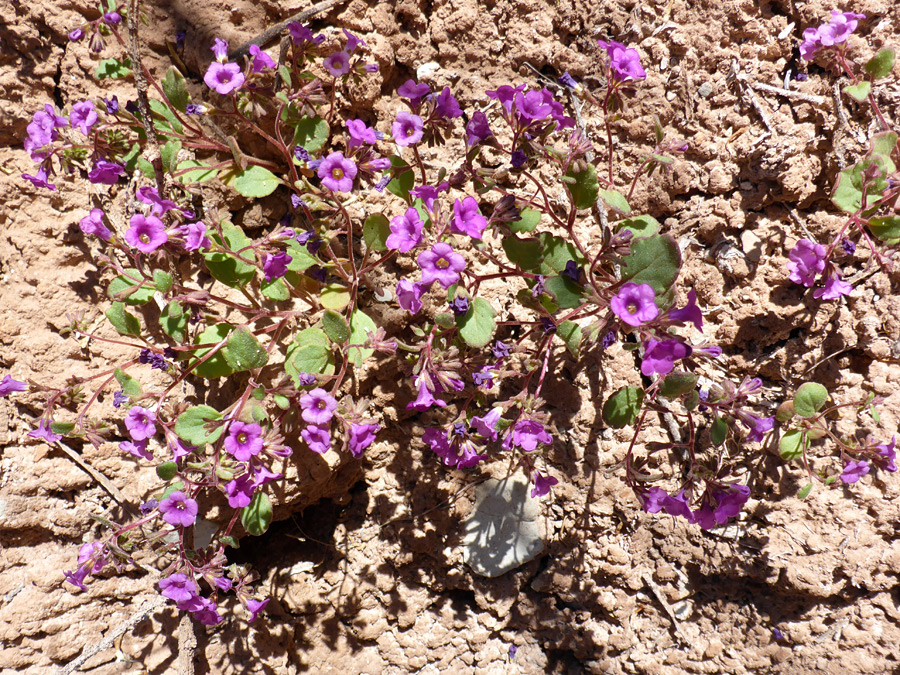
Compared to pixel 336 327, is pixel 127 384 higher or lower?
lower

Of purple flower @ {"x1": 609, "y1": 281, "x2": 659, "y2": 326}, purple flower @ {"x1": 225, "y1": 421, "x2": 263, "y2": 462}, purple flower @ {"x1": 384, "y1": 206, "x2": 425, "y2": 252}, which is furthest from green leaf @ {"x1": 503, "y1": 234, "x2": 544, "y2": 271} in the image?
purple flower @ {"x1": 225, "y1": 421, "x2": 263, "y2": 462}

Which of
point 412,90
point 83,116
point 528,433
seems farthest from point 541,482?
point 83,116

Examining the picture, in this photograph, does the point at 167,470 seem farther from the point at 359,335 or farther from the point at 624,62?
the point at 624,62

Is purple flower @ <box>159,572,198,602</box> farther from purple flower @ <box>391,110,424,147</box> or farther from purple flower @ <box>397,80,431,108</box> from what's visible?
purple flower @ <box>397,80,431,108</box>

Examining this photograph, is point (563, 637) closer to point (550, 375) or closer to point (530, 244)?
point (550, 375)

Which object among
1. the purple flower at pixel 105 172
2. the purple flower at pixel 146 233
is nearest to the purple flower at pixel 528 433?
the purple flower at pixel 146 233

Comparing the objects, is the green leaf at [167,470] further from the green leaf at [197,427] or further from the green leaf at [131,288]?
the green leaf at [131,288]
